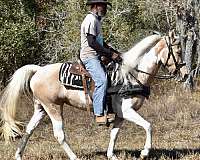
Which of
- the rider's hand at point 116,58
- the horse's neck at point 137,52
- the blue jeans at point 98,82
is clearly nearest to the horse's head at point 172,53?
the horse's neck at point 137,52

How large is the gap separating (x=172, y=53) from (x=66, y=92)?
190 cm

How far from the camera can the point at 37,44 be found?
890 inches

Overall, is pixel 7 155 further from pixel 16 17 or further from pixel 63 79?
pixel 16 17

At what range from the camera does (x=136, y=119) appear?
7.44 metres

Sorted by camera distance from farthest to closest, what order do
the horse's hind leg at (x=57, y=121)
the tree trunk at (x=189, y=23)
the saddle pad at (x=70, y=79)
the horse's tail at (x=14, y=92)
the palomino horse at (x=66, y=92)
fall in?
1. the tree trunk at (x=189, y=23)
2. the horse's tail at (x=14, y=92)
3. the horse's hind leg at (x=57, y=121)
4. the saddle pad at (x=70, y=79)
5. the palomino horse at (x=66, y=92)

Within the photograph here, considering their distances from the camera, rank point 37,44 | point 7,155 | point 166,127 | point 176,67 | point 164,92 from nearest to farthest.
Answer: point 176,67 < point 7,155 < point 166,127 < point 164,92 < point 37,44

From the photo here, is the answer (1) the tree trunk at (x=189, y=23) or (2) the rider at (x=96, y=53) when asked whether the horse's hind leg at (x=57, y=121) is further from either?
(1) the tree trunk at (x=189, y=23)

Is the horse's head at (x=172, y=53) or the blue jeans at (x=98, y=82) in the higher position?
the horse's head at (x=172, y=53)

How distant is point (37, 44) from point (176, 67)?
51.4 ft

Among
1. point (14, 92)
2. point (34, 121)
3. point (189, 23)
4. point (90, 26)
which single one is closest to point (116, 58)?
point (90, 26)

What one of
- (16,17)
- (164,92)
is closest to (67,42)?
(16,17)

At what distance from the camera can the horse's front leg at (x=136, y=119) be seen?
288 inches

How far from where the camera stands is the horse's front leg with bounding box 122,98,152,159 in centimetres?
730

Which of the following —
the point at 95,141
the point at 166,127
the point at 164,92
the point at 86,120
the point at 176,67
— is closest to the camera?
the point at 176,67
